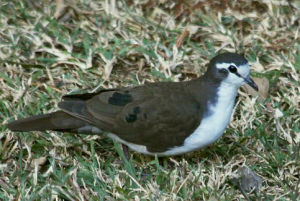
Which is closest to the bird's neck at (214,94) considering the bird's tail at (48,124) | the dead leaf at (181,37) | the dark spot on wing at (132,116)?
the dark spot on wing at (132,116)

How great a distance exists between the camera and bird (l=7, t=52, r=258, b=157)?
16.1 feet

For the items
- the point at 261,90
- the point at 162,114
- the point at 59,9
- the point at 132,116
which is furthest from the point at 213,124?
the point at 59,9

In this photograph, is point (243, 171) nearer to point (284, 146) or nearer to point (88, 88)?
point (284, 146)

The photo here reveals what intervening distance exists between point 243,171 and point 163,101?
0.69 metres

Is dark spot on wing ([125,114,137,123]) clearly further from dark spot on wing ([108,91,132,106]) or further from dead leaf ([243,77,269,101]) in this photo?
dead leaf ([243,77,269,101])

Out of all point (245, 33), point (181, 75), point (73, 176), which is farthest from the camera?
point (245, 33)

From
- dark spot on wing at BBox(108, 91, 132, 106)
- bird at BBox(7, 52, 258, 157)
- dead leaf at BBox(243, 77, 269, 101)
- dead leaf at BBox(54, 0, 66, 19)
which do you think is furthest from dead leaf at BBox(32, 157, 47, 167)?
dead leaf at BBox(54, 0, 66, 19)

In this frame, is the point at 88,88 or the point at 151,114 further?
the point at 88,88

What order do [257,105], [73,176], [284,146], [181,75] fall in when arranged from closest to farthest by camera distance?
[73,176]
[284,146]
[257,105]
[181,75]

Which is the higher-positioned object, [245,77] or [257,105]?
[245,77]

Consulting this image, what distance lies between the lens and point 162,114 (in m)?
4.95

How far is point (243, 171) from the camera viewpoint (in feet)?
16.1

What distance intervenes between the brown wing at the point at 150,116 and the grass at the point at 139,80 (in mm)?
183

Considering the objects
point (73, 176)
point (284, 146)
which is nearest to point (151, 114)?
point (73, 176)
